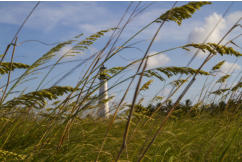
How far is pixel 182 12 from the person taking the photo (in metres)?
1.70

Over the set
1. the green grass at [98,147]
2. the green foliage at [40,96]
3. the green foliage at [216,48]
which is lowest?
the green grass at [98,147]

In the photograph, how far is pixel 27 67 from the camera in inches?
92.7

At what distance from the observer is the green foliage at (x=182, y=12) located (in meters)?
1.66

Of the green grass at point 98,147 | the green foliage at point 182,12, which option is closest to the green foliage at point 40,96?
the green grass at point 98,147

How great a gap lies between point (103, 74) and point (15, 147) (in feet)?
3.32

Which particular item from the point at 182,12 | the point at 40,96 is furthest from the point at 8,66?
the point at 182,12

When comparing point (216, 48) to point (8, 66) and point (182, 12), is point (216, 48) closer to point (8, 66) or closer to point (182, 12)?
point (182, 12)

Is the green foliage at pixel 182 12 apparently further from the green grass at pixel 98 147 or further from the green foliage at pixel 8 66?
the green foliage at pixel 8 66

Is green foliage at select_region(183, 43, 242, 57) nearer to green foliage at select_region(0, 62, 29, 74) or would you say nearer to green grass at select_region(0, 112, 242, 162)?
green grass at select_region(0, 112, 242, 162)

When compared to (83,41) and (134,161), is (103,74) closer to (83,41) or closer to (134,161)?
(83,41)

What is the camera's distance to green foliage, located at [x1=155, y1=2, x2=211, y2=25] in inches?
65.2

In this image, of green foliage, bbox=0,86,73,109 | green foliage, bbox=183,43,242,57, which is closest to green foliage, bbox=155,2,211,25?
green foliage, bbox=183,43,242,57

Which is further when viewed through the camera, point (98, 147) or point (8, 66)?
point (8, 66)

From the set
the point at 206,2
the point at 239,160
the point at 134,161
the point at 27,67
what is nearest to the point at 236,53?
the point at 206,2
